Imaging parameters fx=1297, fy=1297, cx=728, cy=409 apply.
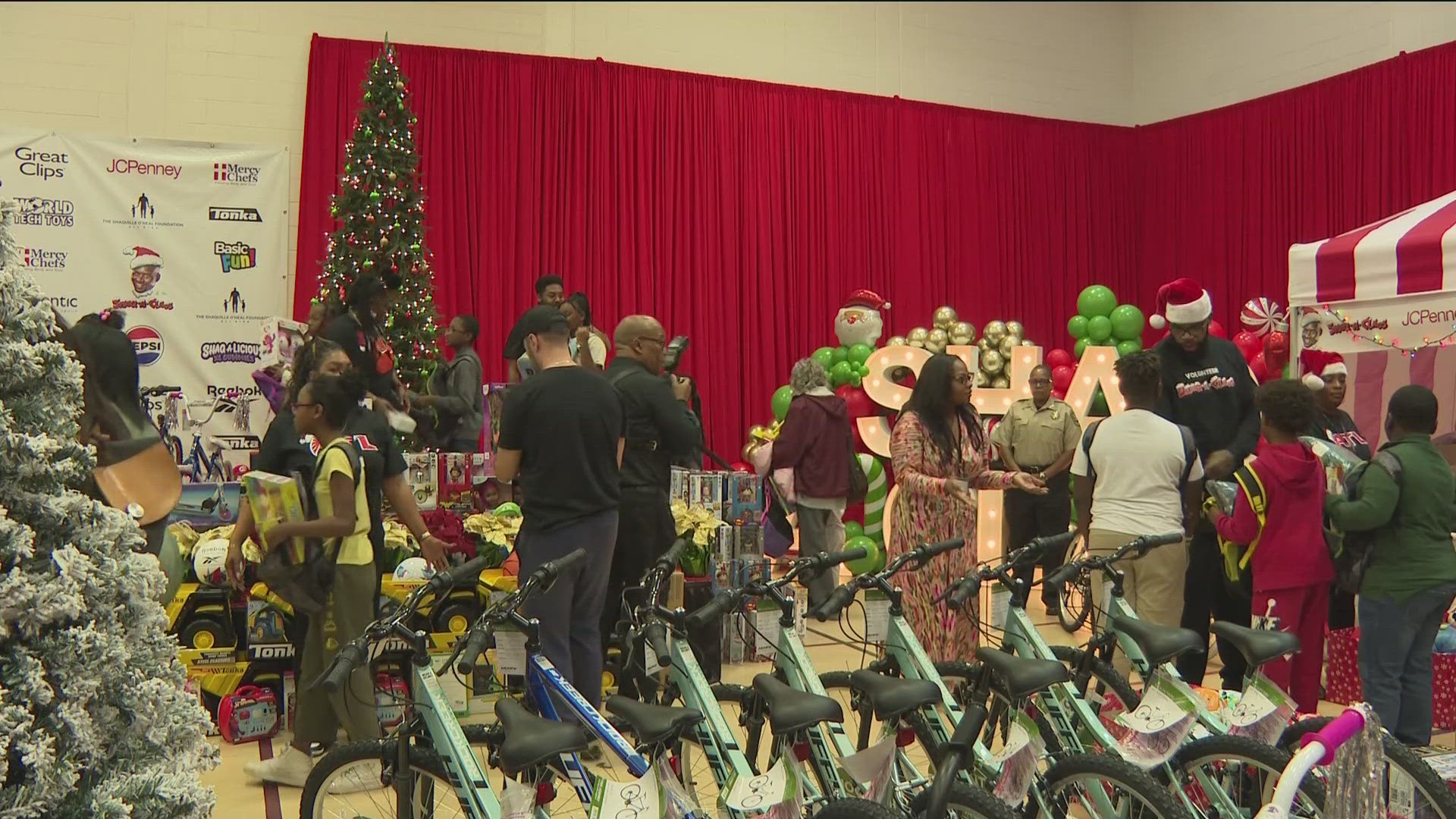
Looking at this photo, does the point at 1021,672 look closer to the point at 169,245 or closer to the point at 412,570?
the point at 412,570

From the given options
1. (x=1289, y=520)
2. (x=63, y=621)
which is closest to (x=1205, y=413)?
(x=1289, y=520)

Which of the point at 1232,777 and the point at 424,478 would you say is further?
the point at 424,478

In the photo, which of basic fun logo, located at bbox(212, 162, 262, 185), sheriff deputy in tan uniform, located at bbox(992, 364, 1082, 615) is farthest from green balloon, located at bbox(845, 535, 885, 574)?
basic fun logo, located at bbox(212, 162, 262, 185)

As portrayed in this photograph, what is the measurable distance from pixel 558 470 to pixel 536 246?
6.84m

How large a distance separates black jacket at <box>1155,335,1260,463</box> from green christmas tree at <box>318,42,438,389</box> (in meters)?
4.76

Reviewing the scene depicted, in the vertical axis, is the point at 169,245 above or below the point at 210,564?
above

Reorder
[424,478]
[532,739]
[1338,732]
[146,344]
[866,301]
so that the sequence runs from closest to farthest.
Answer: [1338,732], [532,739], [424,478], [146,344], [866,301]

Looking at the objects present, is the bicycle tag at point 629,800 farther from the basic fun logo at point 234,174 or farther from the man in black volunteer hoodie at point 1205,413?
the basic fun logo at point 234,174

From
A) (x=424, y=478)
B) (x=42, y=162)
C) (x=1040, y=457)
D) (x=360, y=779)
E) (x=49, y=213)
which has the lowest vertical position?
(x=360, y=779)

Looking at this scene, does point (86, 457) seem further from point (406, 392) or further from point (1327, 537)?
point (406, 392)

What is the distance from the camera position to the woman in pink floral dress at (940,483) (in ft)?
16.9

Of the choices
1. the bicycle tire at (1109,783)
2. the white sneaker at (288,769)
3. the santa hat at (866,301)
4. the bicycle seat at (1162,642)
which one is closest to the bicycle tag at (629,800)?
the bicycle tire at (1109,783)

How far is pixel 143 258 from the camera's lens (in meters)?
9.44

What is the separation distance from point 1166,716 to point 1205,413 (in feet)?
8.30
